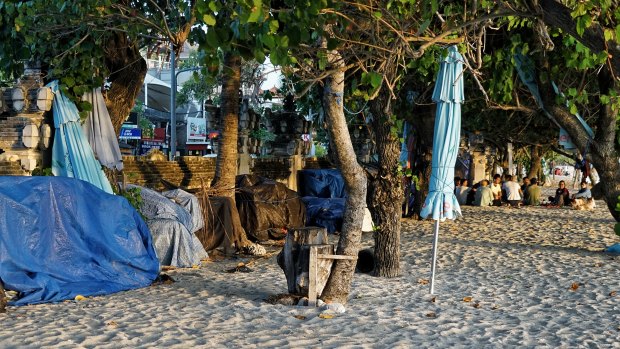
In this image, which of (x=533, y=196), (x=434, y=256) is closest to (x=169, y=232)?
(x=434, y=256)

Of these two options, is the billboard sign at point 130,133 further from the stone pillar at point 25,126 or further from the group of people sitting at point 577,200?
the stone pillar at point 25,126

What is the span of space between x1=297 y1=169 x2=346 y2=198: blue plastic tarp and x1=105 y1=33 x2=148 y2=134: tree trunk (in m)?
7.53

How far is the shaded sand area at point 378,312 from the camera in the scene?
271 inches

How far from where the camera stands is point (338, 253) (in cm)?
887

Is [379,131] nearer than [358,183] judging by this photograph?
No

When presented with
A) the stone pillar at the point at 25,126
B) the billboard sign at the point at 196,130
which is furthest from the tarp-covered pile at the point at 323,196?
the billboard sign at the point at 196,130

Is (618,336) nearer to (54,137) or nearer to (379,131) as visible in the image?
(379,131)

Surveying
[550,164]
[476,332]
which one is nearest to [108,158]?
[476,332]

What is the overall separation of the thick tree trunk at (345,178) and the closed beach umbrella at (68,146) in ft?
14.2

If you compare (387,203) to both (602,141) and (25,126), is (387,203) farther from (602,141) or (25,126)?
(602,141)

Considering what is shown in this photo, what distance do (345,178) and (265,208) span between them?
258 inches

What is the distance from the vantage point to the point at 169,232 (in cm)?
1155

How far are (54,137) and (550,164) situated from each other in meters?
71.0

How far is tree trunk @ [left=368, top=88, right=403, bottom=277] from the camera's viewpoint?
11008mm
